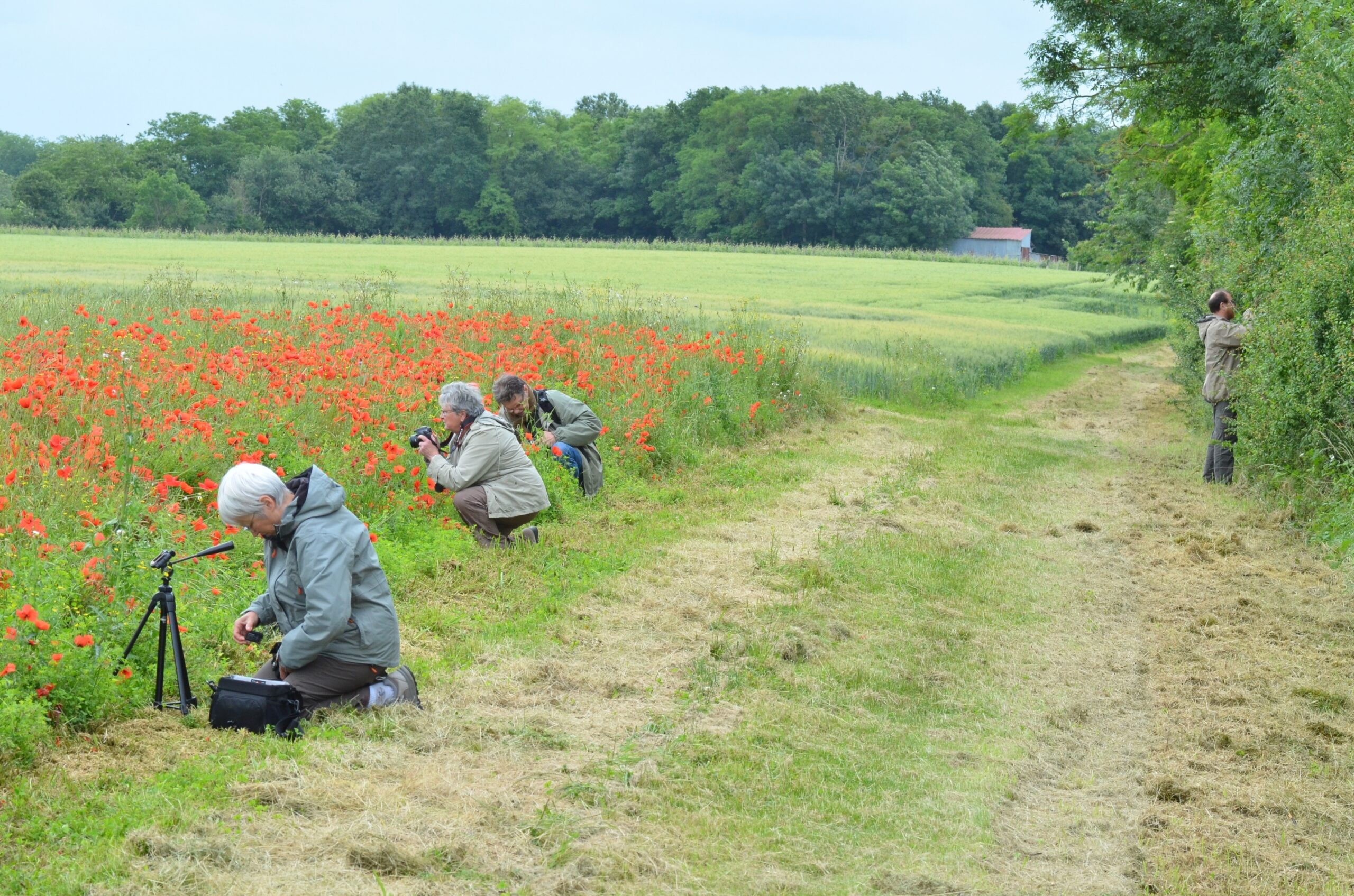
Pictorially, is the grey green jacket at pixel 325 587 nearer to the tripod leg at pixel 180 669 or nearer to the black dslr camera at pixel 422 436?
the tripod leg at pixel 180 669

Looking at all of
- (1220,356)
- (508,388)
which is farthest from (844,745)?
(1220,356)

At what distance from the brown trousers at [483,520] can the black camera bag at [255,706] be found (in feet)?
10.7

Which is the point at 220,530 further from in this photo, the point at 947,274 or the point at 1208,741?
the point at 947,274

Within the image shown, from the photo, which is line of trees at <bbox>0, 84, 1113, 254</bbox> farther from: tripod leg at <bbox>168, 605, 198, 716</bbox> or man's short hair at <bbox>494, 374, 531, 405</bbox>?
tripod leg at <bbox>168, 605, 198, 716</bbox>

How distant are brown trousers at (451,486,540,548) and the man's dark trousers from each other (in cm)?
836

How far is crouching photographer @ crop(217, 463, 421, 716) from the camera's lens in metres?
4.93

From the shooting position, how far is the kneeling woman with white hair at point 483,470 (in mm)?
8008

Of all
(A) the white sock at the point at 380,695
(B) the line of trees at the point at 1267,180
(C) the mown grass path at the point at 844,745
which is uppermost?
(B) the line of trees at the point at 1267,180

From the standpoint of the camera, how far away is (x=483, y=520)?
8.38 m

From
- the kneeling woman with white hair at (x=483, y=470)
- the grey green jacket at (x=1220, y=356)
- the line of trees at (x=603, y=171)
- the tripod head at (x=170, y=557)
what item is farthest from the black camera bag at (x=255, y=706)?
the line of trees at (x=603, y=171)

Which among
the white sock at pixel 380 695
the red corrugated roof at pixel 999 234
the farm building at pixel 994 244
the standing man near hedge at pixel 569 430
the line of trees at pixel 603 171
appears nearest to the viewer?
the white sock at pixel 380 695

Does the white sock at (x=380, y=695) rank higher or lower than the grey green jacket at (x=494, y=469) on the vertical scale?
lower

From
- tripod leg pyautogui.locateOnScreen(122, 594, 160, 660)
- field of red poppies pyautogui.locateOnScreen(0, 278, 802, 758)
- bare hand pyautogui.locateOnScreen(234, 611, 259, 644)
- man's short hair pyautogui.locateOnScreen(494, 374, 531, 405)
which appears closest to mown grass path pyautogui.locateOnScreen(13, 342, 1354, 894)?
tripod leg pyautogui.locateOnScreen(122, 594, 160, 660)

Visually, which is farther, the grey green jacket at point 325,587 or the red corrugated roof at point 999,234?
the red corrugated roof at point 999,234
